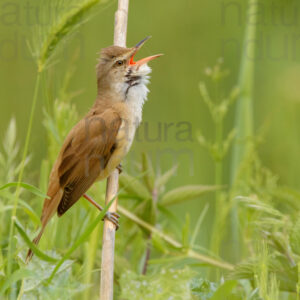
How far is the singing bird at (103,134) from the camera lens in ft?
10.0

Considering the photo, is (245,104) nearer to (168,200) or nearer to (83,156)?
(168,200)

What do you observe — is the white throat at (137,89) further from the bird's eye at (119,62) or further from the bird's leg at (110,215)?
the bird's leg at (110,215)

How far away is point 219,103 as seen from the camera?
14.5 feet

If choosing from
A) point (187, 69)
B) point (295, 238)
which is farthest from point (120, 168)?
point (187, 69)

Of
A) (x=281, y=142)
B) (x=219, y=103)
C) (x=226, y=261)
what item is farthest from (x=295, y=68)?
(x=226, y=261)

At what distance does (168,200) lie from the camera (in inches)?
138

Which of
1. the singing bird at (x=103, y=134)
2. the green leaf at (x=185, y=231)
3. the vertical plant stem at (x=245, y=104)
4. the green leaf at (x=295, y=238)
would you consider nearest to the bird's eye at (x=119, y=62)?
the singing bird at (x=103, y=134)

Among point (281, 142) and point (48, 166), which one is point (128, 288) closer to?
point (48, 166)

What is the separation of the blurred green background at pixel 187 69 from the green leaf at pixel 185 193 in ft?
3.05

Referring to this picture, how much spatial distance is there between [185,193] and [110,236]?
78cm

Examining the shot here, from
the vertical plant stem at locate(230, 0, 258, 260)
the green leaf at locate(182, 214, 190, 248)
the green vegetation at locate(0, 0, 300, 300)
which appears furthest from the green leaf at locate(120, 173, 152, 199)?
the vertical plant stem at locate(230, 0, 258, 260)

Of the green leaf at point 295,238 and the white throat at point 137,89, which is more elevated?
the white throat at point 137,89

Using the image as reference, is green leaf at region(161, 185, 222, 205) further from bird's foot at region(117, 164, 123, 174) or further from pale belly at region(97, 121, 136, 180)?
pale belly at region(97, 121, 136, 180)

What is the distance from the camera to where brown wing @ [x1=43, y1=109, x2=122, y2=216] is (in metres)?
3.05
